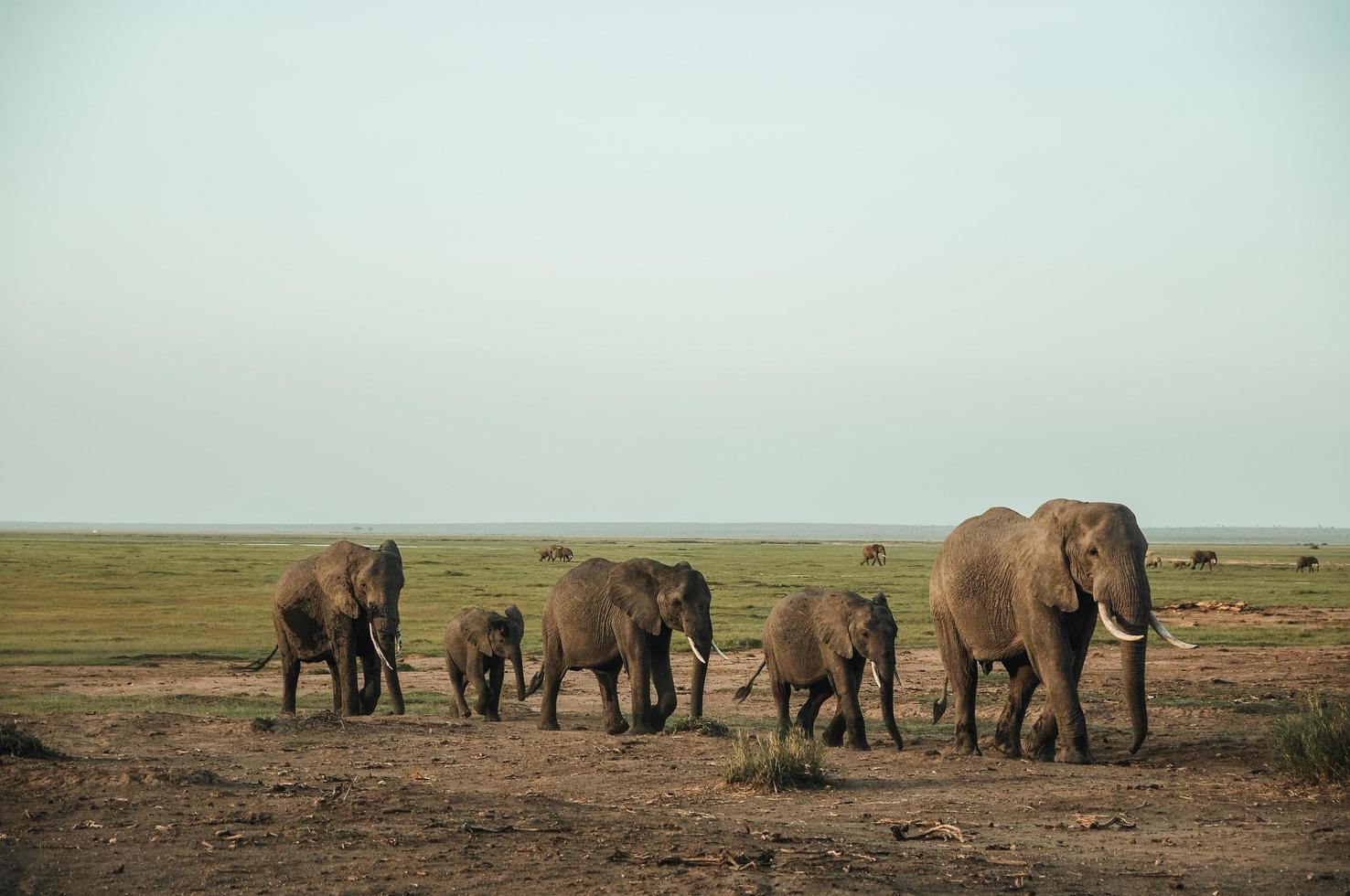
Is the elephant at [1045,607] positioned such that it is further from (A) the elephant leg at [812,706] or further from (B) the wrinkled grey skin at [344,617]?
(B) the wrinkled grey skin at [344,617]

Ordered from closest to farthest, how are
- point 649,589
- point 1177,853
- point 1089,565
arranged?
point 1177,853
point 1089,565
point 649,589

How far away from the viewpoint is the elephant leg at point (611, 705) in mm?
18167

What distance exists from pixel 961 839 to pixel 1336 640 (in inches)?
998

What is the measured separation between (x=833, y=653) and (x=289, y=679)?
831 cm

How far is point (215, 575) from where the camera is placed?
6253 cm

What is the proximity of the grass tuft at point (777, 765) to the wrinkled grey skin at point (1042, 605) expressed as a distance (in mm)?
3043

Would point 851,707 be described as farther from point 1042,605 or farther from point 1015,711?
point 1042,605

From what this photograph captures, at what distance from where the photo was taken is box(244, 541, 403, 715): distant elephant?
1977 centimetres

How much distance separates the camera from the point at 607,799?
13.1m

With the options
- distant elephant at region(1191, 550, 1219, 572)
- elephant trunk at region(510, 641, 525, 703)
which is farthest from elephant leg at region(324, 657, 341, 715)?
distant elephant at region(1191, 550, 1219, 572)

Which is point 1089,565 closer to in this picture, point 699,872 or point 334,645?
point 699,872

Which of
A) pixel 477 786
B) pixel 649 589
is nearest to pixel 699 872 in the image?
pixel 477 786

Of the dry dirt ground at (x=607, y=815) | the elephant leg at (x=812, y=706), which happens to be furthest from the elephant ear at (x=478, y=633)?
the elephant leg at (x=812, y=706)

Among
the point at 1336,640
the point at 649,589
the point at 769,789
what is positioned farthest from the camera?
the point at 1336,640
